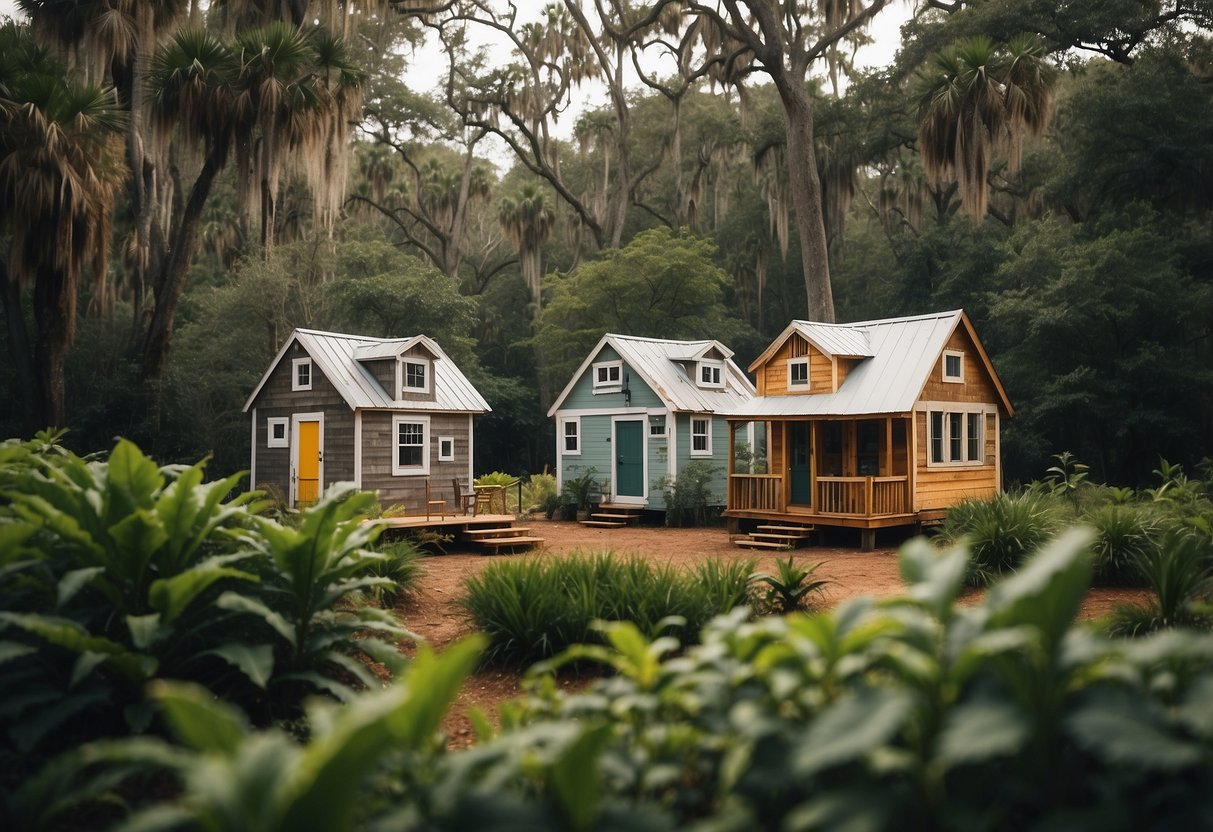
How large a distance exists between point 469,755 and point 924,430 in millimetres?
16344

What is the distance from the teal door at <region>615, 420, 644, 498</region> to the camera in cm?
2305

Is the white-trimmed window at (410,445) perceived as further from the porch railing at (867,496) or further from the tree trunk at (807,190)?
the tree trunk at (807,190)

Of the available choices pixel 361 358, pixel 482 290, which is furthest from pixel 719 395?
pixel 482 290

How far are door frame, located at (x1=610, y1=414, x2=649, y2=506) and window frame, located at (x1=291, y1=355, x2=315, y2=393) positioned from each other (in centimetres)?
759

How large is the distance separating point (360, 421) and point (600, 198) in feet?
87.7

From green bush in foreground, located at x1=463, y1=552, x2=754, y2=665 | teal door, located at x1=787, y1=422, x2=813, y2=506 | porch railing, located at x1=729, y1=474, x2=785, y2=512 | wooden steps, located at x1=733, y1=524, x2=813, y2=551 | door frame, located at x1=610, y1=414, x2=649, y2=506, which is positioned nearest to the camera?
green bush in foreground, located at x1=463, y1=552, x2=754, y2=665

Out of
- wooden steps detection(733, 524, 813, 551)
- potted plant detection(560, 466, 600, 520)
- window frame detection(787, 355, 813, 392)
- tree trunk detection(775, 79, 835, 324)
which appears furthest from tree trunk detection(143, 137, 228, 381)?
wooden steps detection(733, 524, 813, 551)

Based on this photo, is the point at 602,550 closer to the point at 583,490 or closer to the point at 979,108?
the point at 583,490

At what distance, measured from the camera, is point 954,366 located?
18594 mm

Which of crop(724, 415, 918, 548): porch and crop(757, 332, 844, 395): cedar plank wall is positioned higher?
crop(757, 332, 844, 395): cedar plank wall

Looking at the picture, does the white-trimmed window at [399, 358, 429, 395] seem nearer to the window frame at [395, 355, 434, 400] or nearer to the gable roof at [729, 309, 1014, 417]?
the window frame at [395, 355, 434, 400]

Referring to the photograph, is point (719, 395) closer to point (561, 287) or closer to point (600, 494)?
point (600, 494)

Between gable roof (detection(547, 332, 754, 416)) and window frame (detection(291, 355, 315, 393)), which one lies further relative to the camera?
gable roof (detection(547, 332, 754, 416))

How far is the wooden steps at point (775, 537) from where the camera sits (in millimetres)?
17078
